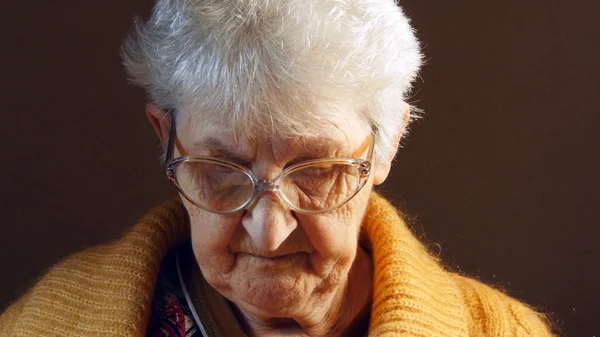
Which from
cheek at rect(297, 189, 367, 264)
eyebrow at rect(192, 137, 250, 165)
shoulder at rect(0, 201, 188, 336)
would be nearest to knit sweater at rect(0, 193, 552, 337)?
shoulder at rect(0, 201, 188, 336)

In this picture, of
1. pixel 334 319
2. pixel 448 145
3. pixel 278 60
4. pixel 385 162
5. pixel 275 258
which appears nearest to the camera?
pixel 278 60

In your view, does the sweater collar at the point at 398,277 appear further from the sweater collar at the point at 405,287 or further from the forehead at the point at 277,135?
the forehead at the point at 277,135

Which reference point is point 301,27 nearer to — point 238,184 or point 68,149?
point 238,184

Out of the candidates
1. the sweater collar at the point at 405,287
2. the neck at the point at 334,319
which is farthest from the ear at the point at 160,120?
the sweater collar at the point at 405,287

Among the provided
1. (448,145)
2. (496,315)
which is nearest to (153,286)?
(496,315)

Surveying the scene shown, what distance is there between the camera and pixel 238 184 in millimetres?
1326

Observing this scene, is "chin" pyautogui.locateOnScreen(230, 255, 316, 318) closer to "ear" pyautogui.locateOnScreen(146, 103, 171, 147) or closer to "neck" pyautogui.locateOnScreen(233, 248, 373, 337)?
"neck" pyautogui.locateOnScreen(233, 248, 373, 337)

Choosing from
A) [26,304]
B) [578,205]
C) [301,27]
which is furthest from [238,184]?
[578,205]

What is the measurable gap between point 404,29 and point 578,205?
2.93ft

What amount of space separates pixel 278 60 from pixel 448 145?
0.90m

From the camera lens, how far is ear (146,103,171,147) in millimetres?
1401

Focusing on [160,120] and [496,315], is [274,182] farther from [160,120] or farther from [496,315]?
[496,315]

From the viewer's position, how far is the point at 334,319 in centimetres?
156

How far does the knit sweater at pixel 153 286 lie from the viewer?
4.75 ft
